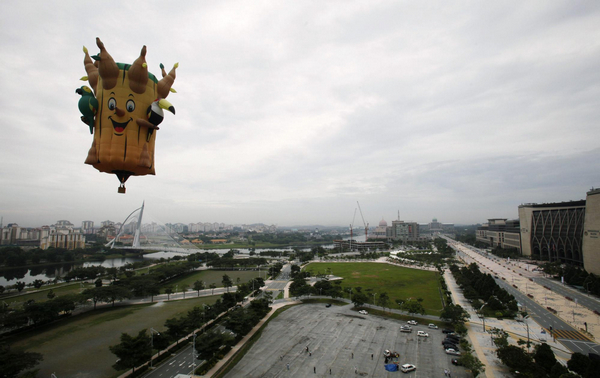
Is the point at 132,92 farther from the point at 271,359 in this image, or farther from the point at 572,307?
the point at 572,307

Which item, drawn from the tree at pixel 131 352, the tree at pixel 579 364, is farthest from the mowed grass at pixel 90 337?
the tree at pixel 579 364

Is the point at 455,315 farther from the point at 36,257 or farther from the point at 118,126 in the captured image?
the point at 36,257

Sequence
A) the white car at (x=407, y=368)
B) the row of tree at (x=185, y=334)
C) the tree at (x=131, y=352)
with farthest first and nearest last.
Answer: the white car at (x=407, y=368) < the row of tree at (x=185, y=334) < the tree at (x=131, y=352)

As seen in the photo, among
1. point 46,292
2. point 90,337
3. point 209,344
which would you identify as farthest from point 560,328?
point 46,292

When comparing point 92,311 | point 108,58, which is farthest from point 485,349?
point 92,311

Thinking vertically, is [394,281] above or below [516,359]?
below

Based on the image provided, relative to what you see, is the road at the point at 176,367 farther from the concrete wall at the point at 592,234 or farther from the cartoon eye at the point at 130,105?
the concrete wall at the point at 592,234
